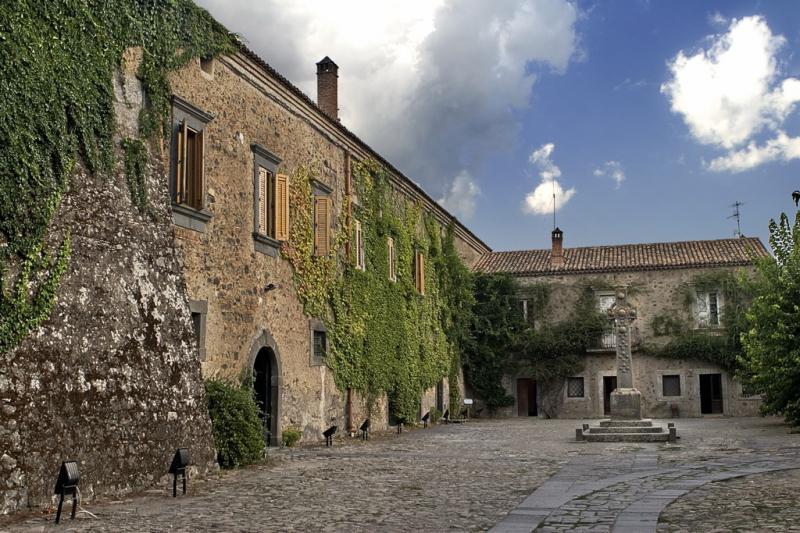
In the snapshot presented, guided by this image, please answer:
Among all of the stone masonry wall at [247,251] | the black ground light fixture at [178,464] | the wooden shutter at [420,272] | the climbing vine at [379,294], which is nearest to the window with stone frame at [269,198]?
the stone masonry wall at [247,251]

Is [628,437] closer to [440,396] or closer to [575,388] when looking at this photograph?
[440,396]

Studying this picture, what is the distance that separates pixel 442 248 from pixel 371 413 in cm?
983

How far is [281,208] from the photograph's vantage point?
51.3 feet

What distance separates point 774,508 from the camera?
773 cm

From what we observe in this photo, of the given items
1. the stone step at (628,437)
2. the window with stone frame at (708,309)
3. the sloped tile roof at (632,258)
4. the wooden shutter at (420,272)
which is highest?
the sloped tile roof at (632,258)

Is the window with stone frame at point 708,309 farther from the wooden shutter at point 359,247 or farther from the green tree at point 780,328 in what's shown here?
the wooden shutter at point 359,247

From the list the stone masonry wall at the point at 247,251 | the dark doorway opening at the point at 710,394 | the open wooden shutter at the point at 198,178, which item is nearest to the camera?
the open wooden shutter at the point at 198,178

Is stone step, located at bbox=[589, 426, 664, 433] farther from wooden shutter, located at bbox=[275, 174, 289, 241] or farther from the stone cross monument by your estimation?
wooden shutter, located at bbox=[275, 174, 289, 241]

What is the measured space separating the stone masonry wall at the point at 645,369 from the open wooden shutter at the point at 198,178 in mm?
20657

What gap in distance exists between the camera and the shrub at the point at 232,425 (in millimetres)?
11258

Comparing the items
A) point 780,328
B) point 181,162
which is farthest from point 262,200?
point 780,328

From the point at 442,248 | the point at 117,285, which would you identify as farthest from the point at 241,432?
the point at 442,248

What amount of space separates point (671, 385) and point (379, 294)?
14727 mm

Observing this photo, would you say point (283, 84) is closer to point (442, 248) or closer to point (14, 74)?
point (14, 74)
